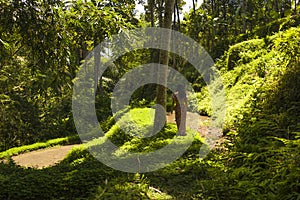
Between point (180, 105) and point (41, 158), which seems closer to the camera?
Answer: point (180, 105)

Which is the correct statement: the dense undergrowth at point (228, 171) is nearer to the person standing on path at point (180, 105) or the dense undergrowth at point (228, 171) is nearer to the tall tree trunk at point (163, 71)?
the person standing on path at point (180, 105)

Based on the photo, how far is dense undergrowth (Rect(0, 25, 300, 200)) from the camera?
16.0ft

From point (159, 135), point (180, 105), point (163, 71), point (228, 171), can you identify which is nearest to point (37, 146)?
point (159, 135)

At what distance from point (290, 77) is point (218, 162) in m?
3.06

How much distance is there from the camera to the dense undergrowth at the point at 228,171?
4.87m

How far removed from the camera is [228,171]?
20.0 feet

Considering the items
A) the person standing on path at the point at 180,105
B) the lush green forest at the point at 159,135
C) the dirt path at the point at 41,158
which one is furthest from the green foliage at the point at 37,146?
the person standing on path at the point at 180,105

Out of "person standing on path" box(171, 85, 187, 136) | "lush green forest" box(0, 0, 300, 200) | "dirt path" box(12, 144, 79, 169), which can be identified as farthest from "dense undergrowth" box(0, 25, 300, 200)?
"dirt path" box(12, 144, 79, 169)

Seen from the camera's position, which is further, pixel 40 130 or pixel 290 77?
pixel 40 130

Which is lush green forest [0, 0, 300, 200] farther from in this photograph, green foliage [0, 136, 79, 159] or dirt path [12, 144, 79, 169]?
green foliage [0, 136, 79, 159]

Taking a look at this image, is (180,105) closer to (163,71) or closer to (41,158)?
(163,71)

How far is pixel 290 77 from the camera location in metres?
8.22

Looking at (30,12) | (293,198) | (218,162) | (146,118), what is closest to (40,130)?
(146,118)

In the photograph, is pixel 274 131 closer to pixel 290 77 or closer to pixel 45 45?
pixel 290 77
